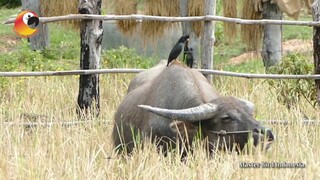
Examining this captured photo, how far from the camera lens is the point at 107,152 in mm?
6086

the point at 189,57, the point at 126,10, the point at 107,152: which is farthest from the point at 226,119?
the point at 126,10

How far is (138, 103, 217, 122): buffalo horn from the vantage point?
576 cm

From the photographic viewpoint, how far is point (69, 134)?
6.56 meters

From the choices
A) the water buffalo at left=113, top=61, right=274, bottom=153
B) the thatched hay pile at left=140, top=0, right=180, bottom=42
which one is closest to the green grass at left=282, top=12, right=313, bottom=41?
the thatched hay pile at left=140, top=0, right=180, bottom=42

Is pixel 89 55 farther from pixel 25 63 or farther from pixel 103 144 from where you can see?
pixel 25 63

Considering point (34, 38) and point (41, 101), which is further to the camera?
point (34, 38)

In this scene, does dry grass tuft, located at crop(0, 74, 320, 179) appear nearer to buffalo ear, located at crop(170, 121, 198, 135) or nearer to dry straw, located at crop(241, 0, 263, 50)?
buffalo ear, located at crop(170, 121, 198, 135)

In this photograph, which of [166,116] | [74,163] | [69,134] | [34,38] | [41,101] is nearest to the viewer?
[74,163]

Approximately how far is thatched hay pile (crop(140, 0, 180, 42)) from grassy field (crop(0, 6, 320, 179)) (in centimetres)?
216

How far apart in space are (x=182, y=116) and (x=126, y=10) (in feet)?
22.3

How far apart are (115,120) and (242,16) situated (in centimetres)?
498

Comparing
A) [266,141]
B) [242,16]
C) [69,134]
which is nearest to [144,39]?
[242,16]

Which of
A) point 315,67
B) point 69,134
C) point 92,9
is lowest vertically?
point 69,134

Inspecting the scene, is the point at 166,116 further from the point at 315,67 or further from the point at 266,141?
the point at 315,67
